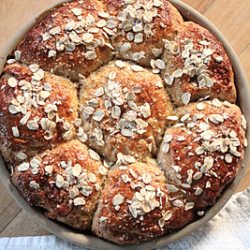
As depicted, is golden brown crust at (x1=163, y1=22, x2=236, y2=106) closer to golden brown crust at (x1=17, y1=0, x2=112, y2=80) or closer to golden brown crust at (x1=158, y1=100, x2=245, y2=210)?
golden brown crust at (x1=158, y1=100, x2=245, y2=210)

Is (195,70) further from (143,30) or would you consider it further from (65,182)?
(65,182)

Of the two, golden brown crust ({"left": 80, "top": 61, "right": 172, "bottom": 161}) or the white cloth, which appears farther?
the white cloth

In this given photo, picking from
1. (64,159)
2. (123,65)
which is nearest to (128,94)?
(123,65)

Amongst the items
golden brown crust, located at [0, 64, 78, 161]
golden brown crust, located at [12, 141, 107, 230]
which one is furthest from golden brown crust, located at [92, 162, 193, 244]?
golden brown crust, located at [0, 64, 78, 161]

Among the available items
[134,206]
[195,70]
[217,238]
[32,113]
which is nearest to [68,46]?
[32,113]

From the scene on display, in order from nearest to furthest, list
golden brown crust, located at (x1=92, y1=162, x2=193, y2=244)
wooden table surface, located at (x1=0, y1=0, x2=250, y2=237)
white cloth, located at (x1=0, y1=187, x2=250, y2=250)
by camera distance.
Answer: golden brown crust, located at (x1=92, y1=162, x2=193, y2=244)
white cloth, located at (x1=0, y1=187, x2=250, y2=250)
wooden table surface, located at (x1=0, y1=0, x2=250, y2=237)
